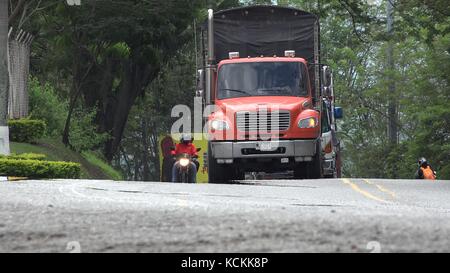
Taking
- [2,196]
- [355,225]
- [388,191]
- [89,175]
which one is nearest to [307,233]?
[355,225]

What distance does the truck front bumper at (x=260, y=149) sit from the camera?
23.2 meters

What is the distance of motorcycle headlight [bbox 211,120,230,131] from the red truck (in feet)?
0.07

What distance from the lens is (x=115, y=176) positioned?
3941 centimetres

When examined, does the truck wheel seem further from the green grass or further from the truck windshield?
the green grass

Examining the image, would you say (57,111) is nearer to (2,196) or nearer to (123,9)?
(123,9)

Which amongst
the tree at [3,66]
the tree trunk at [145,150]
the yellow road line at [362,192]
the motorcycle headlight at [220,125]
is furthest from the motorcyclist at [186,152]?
the tree trunk at [145,150]

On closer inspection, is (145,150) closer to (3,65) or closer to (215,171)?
(3,65)

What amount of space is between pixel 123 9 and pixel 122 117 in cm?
894

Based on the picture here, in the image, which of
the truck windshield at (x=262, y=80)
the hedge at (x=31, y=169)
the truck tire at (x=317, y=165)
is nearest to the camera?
the hedge at (x=31, y=169)

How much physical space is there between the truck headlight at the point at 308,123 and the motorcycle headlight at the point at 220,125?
1.69 m

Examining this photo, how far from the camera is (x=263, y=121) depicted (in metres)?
23.3

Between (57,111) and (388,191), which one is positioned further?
(57,111)

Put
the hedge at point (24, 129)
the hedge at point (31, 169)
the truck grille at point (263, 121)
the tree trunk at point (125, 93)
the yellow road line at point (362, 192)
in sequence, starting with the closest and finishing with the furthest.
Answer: the yellow road line at point (362, 192), the hedge at point (31, 169), the truck grille at point (263, 121), the hedge at point (24, 129), the tree trunk at point (125, 93)

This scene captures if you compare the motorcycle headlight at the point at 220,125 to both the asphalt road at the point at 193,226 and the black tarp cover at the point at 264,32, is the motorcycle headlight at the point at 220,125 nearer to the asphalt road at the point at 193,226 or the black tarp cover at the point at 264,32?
the black tarp cover at the point at 264,32
